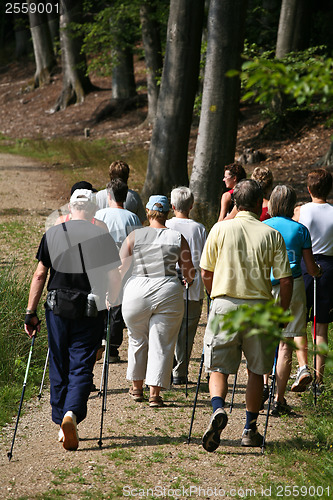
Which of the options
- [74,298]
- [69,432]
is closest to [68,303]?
[74,298]

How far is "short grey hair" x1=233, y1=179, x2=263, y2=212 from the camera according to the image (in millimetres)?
5527

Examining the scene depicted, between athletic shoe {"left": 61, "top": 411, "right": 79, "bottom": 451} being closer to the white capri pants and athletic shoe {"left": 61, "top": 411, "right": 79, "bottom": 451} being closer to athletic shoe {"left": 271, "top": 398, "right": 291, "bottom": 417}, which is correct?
the white capri pants

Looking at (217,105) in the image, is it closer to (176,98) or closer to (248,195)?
(176,98)

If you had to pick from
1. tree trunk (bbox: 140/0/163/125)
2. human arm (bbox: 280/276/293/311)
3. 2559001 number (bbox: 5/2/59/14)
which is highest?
2559001 number (bbox: 5/2/59/14)

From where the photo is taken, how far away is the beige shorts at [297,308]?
625 cm

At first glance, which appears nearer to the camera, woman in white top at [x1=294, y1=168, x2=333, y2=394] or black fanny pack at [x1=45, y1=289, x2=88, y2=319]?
black fanny pack at [x1=45, y1=289, x2=88, y2=319]

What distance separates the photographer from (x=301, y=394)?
6953 millimetres

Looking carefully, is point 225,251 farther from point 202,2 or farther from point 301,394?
point 202,2

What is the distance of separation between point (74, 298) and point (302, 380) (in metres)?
2.38

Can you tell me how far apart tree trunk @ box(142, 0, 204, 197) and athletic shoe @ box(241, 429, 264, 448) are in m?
9.55

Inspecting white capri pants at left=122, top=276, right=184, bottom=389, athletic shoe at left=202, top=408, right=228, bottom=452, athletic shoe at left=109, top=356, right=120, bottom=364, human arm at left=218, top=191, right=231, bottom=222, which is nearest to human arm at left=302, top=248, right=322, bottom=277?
white capri pants at left=122, top=276, right=184, bottom=389

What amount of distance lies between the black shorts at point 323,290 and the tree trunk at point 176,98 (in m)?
8.20

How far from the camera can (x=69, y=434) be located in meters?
5.29

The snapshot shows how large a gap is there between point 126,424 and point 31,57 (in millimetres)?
47029
